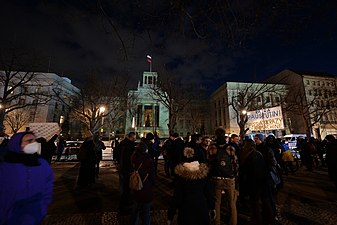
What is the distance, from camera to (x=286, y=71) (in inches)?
2047

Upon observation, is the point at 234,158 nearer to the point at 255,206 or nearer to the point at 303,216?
the point at 255,206

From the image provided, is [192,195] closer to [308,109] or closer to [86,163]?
[86,163]

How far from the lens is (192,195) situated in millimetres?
2604

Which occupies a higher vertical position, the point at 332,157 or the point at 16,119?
the point at 16,119

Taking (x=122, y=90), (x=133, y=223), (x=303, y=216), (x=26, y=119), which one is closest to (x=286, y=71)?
(x=122, y=90)

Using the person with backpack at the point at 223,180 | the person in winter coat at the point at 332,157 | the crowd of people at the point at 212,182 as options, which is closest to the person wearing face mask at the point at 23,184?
the crowd of people at the point at 212,182

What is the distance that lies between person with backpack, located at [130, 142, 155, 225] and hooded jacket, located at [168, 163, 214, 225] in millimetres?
705

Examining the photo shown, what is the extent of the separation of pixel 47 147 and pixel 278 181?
9.08 m

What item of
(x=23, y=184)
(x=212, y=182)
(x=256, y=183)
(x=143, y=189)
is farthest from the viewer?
(x=212, y=182)

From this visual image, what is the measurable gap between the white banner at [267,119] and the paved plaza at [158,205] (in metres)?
5.76

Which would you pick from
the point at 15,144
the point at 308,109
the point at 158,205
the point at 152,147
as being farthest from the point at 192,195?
the point at 308,109

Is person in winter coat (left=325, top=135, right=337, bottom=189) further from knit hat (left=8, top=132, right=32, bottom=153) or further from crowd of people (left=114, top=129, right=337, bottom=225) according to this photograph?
knit hat (left=8, top=132, right=32, bottom=153)

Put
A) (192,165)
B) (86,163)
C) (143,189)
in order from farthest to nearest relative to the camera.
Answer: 1. (86,163)
2. (143,189)
3. (192,165)

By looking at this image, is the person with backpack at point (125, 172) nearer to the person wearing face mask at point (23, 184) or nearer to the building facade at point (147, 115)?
the person wearing face mask at point (23, 184)
